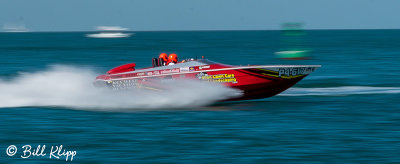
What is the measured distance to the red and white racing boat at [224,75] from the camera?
14.5m

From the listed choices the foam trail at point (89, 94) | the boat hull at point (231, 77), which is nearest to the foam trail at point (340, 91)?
the boat hull at point (231, 77)

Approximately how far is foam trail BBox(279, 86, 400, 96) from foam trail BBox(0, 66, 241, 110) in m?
3.81

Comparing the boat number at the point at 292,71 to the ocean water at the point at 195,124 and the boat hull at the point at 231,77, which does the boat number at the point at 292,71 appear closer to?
the boat hull at the point at 231,77

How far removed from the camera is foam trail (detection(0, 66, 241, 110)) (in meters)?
14.8

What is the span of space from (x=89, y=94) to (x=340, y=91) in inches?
303

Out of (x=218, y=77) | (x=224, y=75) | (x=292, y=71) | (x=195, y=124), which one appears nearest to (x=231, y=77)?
(x=224, y=75)

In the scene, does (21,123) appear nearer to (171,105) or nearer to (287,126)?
(171,105)

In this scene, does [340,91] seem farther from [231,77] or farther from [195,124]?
[195,124]

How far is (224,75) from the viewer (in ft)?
47.7

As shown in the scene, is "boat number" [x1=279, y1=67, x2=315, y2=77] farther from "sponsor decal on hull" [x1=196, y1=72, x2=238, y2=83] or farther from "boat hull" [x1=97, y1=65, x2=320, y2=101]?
"sponsor decal on hull" [x1=196, y1=72, x2=238, y2=83]

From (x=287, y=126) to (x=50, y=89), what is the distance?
7545 mm

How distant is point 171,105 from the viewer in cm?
1517

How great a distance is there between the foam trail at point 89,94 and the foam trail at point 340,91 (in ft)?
12.5

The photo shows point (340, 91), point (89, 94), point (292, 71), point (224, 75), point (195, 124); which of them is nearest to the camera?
point (195, 124)
